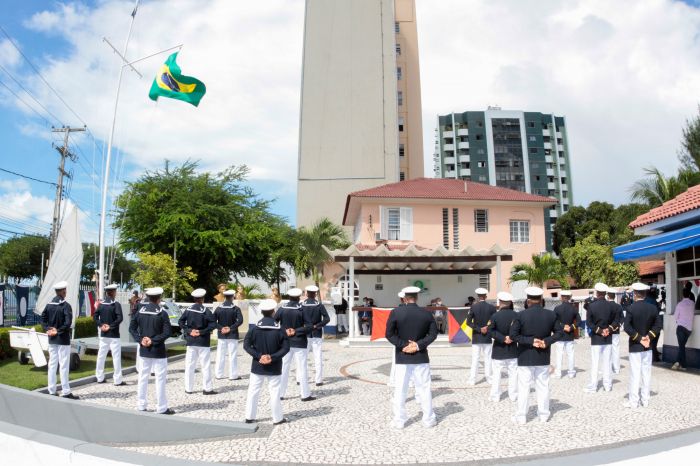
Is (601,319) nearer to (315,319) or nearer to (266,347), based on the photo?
(315,319)

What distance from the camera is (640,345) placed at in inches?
396

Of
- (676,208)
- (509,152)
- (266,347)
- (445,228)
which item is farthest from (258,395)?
(509,152)

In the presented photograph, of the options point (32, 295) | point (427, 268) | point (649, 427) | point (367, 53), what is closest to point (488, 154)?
point (367, 53)

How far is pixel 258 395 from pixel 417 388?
2.33m

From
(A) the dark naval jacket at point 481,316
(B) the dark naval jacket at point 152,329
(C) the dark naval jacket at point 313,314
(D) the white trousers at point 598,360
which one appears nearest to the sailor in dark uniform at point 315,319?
(C) the dark naval jacket at point 313,314

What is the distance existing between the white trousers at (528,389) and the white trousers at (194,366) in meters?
5.91

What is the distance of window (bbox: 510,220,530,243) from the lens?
3841 centimetres

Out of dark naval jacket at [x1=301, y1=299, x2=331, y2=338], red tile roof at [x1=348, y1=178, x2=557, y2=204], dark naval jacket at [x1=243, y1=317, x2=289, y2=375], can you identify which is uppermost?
red tile roof at [x1=348, y1=178, x2=557, y2=204]

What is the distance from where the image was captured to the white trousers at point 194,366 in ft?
37.7

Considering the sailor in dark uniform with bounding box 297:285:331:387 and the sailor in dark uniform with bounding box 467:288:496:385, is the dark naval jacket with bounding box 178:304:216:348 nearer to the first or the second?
the sailor in dark uniform with bounding box 297:285:331:387

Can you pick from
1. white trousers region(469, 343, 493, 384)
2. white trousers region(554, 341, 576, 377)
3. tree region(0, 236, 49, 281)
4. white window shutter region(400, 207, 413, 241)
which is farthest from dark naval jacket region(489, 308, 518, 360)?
tree region(0, 236, 49, 281)

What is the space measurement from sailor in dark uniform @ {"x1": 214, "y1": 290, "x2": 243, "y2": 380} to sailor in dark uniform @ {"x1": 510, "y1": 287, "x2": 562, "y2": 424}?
636cm

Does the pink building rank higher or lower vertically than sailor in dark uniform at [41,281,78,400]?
higher

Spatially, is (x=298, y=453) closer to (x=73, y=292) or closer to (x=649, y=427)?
(x=649, y=427)
